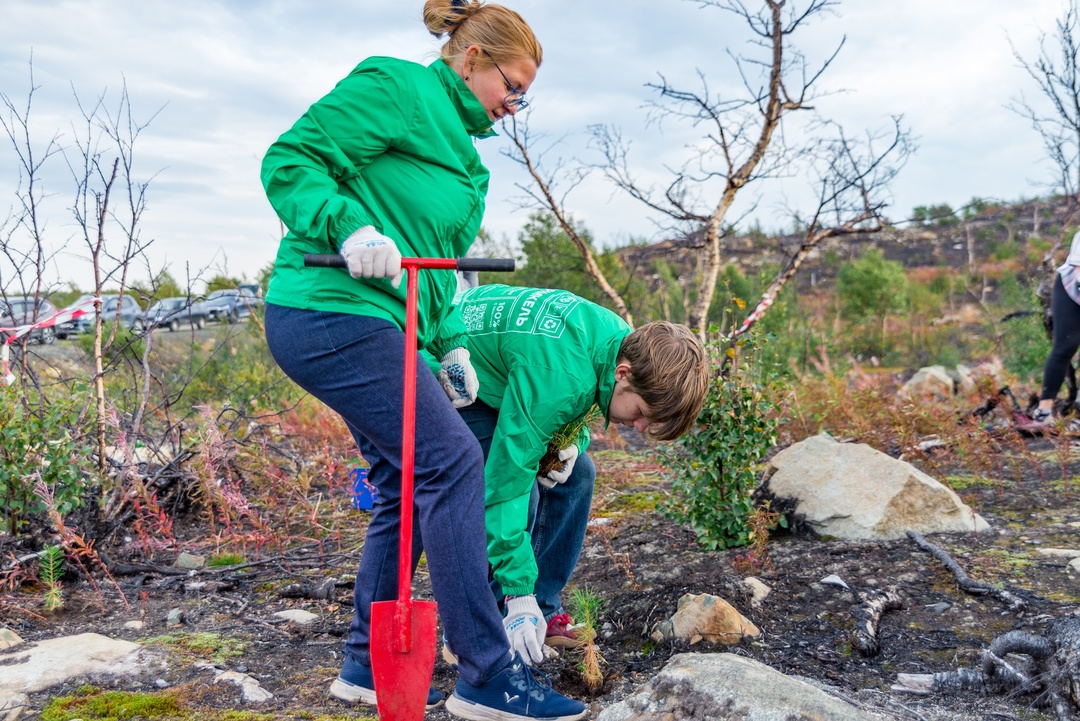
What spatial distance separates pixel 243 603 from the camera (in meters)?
3.30

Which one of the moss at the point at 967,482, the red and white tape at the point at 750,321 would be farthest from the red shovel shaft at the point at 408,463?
the moss at the point at 967,482

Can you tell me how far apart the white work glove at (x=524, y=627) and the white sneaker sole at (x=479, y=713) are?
230mm

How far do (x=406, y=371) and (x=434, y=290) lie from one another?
0.96 ft

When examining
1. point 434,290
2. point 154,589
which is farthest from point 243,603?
point 434,290

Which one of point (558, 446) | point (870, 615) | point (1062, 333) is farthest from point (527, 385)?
point (1062, 333)

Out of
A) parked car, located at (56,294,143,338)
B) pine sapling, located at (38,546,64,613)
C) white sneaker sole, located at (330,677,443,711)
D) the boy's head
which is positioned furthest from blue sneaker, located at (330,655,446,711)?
parked car, located at (56,294,143,338)

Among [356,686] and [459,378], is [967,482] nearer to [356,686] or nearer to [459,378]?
[459,378]

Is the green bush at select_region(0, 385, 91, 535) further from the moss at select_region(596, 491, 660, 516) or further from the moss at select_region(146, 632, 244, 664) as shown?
the moss at select_region(596, 491, 660, 516)

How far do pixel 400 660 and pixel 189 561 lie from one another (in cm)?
221

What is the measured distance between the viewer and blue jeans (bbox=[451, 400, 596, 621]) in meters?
2.80

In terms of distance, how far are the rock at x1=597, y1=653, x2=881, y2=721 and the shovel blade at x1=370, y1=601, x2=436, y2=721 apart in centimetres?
47

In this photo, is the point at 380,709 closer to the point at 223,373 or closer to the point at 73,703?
the point at 73,703

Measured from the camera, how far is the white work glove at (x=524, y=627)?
7.88 ft

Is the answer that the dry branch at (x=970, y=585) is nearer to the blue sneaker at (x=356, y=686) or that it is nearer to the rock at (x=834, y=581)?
the rock at (x=834, y=581)
